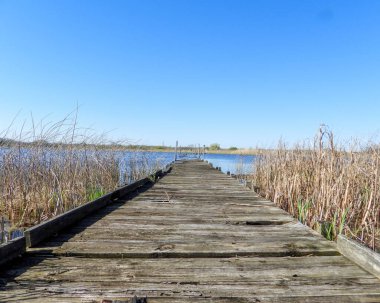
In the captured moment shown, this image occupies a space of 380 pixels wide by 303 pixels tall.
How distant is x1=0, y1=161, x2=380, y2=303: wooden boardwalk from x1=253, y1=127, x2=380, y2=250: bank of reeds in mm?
652

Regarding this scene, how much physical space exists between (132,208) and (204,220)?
3.90ft

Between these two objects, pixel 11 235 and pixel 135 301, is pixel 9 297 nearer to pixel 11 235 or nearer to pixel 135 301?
pixel 135 301

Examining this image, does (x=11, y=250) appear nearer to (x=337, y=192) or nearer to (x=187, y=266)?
(x=187, y=266)

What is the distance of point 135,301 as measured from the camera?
4.70ft

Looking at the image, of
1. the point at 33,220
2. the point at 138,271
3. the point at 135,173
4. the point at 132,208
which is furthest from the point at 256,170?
the point at 138,271

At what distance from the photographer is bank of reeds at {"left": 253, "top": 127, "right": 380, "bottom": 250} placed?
3.47 m

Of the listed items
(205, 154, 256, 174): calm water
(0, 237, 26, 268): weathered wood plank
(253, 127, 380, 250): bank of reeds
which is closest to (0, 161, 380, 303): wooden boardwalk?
(0, 237, 26, 268): weathered wood plank

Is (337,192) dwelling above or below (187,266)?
above

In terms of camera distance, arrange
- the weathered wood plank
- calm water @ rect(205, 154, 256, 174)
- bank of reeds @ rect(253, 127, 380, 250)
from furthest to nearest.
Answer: calm water @ rect(205, 154, 256, 174) → bank of reeds @ rect(253, 127, 380, 250) → the weathered wood plank

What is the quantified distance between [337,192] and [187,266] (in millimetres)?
2450

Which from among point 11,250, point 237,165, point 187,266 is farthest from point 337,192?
point 237,165

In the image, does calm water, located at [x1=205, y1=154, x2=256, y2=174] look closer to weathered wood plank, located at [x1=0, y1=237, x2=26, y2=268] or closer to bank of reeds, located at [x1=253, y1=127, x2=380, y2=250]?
bank of reeds, located at [x1=253, y1=127, x2=380, y2=250]

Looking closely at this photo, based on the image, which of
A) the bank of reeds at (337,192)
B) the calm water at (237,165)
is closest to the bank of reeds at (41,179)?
the bank of reeds at (337,192)

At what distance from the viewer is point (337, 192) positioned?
3607 mm
